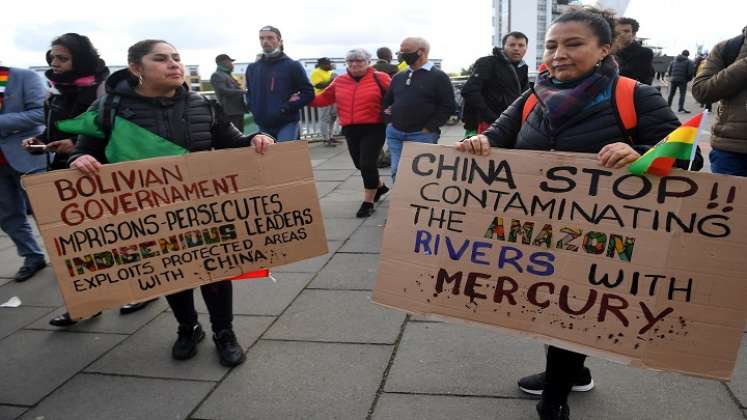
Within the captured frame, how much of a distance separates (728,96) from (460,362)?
7.31 ft

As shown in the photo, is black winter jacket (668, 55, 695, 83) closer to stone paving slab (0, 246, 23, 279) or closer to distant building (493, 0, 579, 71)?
stone paving slab (0, 246, 23, 279)

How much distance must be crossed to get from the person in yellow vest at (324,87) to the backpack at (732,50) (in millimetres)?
8085

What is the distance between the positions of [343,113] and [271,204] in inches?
126

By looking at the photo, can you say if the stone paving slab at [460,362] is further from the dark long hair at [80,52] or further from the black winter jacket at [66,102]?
the dark long hair at [80,52]

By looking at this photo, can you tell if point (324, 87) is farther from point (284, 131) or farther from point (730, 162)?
point (730, 162)

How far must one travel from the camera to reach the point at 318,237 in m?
2.86

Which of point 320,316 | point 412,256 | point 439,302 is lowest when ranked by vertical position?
point 320,316

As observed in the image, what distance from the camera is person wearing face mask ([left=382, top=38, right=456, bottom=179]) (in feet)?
17.1

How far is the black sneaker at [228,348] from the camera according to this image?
296cm

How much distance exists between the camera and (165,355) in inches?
124

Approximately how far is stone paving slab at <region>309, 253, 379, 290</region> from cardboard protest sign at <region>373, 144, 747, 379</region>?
1688 mm

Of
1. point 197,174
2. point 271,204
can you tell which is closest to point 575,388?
point 271,204

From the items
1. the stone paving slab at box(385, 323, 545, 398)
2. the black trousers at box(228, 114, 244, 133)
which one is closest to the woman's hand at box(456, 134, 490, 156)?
the stone paving slab at box(385, 323, 545, 398)

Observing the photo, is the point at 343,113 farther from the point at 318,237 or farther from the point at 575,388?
the point at 575,388
